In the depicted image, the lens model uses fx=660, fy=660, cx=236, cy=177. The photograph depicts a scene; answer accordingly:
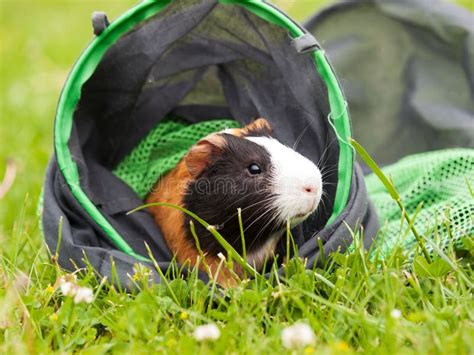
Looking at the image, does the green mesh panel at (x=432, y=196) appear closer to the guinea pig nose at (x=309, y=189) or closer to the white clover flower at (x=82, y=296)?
the guinea pig nose at (x=309, y=189)

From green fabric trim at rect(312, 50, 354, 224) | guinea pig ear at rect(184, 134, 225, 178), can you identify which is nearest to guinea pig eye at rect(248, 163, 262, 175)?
guinea pig ear at rect(184, 134, 225, 178)

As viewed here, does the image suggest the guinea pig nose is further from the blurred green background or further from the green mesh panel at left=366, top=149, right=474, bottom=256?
the blurred green background

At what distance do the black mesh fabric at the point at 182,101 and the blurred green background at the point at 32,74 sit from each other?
0.36m

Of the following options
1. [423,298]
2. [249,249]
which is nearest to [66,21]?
[249,249]

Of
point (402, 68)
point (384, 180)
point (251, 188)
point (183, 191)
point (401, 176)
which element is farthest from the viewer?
point (402, 68)

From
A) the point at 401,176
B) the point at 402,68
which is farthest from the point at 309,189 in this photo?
the point at 402,68

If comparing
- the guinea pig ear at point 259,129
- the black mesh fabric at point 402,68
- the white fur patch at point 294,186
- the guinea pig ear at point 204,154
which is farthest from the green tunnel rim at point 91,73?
the black mesh fabric at point 402,68

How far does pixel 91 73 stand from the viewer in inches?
110

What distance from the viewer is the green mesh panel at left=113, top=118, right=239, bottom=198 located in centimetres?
328

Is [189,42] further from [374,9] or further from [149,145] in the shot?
[374,9]

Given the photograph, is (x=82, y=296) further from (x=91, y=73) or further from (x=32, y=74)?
(x=32, y=74)

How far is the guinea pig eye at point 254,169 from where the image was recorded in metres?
2.54

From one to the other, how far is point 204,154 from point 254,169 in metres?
0.24

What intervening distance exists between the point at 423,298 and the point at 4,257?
5.23 ft
